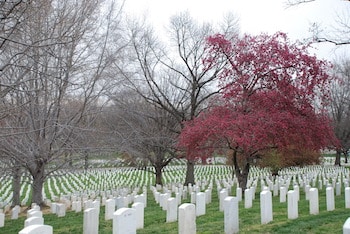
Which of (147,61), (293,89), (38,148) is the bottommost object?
(38,148)

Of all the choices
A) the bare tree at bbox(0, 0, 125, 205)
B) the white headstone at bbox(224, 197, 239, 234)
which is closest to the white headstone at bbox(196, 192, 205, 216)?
the white headstone at bbox(224, 197, 239, 234)

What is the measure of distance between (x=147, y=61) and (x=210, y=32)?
4233 mm

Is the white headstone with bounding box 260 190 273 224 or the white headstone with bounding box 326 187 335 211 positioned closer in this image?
the white headstone with bounding box 260 190 273 224

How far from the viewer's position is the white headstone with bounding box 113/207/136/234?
486 centimetres

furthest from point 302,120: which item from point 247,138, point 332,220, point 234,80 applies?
point 332,220

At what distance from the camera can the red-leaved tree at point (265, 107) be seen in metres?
12.6

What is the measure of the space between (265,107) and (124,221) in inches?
367

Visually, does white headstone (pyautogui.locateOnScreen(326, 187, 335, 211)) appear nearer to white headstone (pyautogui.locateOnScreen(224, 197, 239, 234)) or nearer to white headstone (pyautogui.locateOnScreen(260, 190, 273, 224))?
white headstone (pyautogui.locateOnScreen(260, 190, 273, 224))

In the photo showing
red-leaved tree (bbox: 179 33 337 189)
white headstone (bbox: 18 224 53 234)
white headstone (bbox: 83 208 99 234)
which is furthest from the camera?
red-leaved tree (bbox: 179 33 337 189)

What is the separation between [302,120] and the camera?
42.1 feet

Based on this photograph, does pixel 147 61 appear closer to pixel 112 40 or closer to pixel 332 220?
pixel 112 40

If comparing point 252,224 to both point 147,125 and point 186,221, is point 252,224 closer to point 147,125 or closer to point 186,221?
point 186,221

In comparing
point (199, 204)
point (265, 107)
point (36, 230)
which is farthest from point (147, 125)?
point (36, 230)

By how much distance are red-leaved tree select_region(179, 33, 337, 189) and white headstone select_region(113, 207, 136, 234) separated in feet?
24.7
